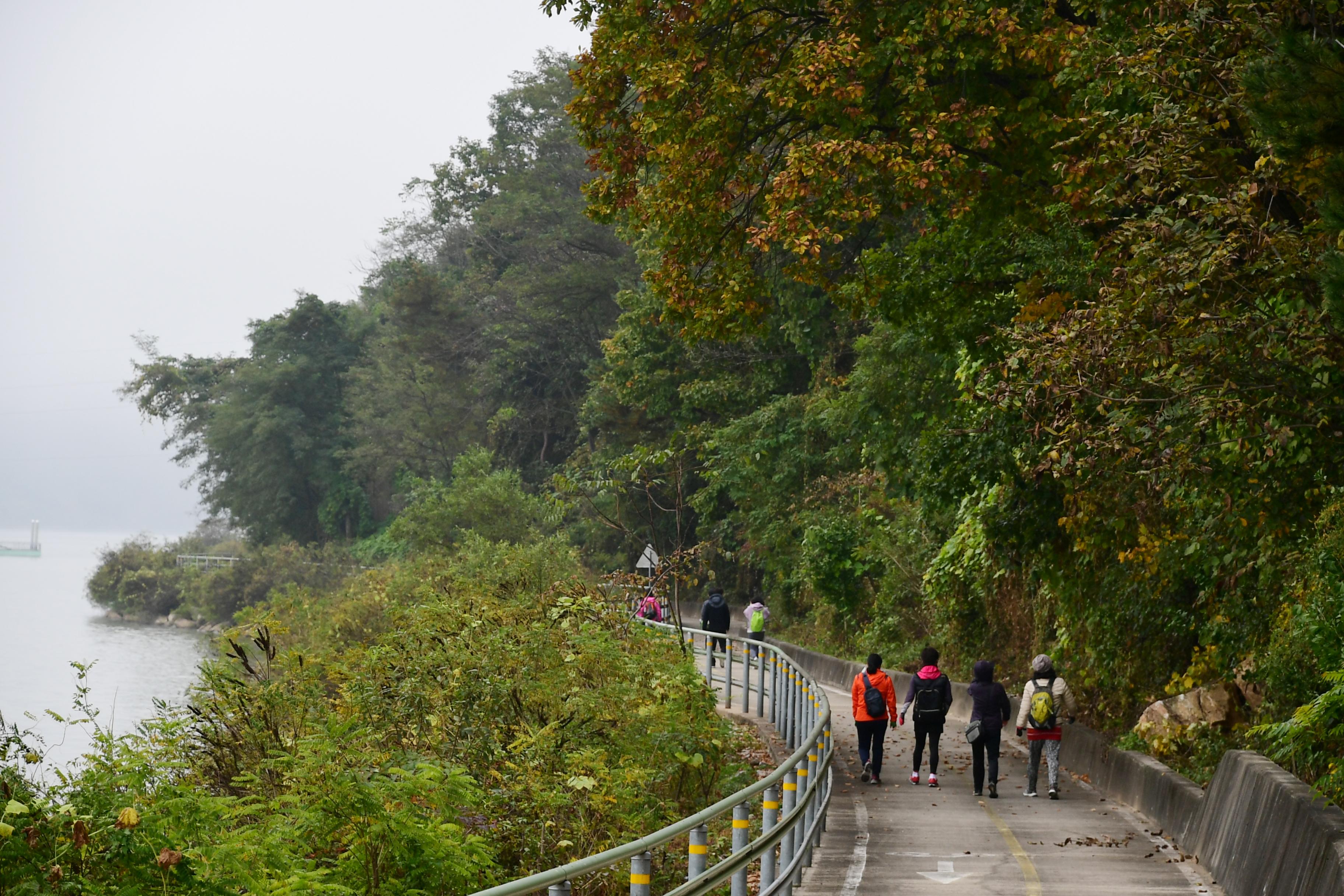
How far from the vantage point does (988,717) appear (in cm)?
1554

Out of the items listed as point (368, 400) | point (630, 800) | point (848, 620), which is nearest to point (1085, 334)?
point (630, 800)

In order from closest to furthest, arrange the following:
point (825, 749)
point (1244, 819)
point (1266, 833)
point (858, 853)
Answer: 1. point (1266, 833)
2. point (1244, 819)
3. point (858, 853)
4. point (825, 749)

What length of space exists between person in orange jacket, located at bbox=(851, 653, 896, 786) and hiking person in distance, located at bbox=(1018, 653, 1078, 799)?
5.09ft

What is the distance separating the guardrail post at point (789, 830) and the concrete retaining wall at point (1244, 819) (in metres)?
3.43

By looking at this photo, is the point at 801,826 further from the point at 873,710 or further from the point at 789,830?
the point at 873,710

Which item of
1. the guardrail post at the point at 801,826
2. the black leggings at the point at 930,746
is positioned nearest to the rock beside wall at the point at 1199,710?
the black leggings at the point at 930,746

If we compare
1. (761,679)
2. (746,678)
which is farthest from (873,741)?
(746,678)

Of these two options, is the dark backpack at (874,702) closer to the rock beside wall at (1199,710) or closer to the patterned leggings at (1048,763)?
the patterned leggings at (1048,763)

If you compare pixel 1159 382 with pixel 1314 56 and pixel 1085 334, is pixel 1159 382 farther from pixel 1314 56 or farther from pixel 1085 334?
pixel 1314 56

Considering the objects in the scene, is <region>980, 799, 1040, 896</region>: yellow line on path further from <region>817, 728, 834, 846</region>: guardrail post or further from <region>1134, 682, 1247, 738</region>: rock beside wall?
<region>1134, 682, 1247, 738</region>: rock beside wall

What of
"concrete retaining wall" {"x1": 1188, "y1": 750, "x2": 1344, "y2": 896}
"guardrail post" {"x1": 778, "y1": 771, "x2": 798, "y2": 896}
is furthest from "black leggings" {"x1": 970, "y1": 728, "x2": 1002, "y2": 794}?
"guardrail post" {"x1": 778, "y1": 771, "x2": 798, "y2": 896}

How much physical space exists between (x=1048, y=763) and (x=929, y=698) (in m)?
1.63

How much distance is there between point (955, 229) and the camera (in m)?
15.6

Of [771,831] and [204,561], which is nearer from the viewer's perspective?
[771,831]
